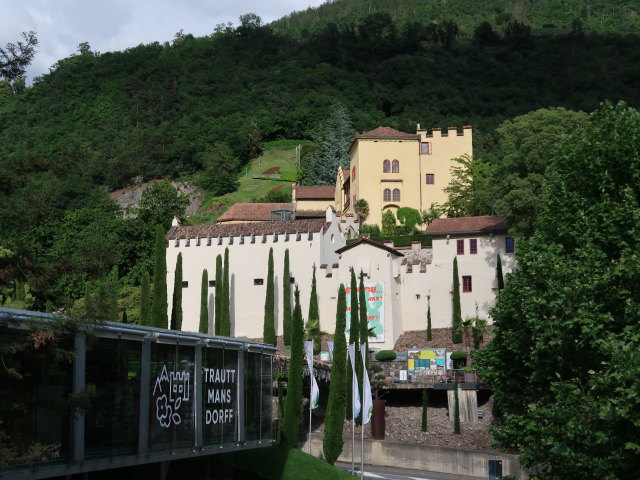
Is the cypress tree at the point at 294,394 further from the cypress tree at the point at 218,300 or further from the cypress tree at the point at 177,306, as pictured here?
the cypress tree at the point at 218,300

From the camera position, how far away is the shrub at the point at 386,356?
5112cm

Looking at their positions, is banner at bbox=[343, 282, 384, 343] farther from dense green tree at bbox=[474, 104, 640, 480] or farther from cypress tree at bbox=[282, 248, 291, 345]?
dense green tree at bbox=[474, 104, 640, 480]

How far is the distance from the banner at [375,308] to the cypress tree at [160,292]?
35.2ft

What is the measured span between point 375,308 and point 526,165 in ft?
41.4

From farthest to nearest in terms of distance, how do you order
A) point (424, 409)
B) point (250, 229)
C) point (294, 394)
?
point (250, 229) → point (424, 409) → point (294, 394)

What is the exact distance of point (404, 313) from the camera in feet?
184

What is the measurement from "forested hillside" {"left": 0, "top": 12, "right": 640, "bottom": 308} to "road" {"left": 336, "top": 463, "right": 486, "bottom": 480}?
51493 millimetres

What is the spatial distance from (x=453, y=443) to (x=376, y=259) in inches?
632

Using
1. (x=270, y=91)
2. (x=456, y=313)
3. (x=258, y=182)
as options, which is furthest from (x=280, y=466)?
(x=270, y=91)

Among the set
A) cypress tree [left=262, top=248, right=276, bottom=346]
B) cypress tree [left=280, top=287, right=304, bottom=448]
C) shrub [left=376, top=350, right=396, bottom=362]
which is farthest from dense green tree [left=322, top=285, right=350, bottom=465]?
cypress tree [left=262, top=248, right=276, bottom=346]

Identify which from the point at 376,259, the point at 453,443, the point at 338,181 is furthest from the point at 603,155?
the point at 338,181

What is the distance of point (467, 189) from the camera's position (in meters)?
71.5

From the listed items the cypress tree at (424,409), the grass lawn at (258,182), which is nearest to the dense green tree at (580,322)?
the cypress tree at (424,409)

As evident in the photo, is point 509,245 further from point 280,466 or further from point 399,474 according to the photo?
point 280,466
